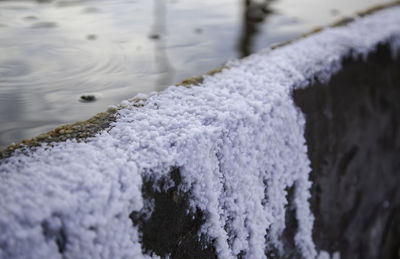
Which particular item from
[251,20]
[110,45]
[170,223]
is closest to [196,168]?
[170,223]

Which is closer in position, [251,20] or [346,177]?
[346,177]

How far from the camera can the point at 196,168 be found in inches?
33.8

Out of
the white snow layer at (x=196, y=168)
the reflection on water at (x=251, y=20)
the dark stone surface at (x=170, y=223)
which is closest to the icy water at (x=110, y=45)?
the reflection on water at (x=251, y=20)

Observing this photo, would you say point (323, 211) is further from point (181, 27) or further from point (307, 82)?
point (181, 27)

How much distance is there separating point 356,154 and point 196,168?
1.04 metres

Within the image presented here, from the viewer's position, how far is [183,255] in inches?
34.2

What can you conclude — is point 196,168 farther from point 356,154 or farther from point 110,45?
point 356,154

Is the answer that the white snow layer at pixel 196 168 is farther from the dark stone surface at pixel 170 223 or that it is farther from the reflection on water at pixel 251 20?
the reflection on water at pixel 251 20

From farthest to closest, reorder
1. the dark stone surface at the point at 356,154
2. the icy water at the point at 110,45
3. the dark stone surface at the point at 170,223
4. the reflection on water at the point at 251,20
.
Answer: the reflection on water at the point at 251,20 < the dark stone surface at the point at 356,154 < the icy water at the point at 110,45 < the dark stone surface at the point at 170,223

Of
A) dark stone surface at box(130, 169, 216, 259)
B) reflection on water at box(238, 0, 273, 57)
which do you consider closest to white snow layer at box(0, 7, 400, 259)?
dark stone surface at box(130, 169, 216, 259)

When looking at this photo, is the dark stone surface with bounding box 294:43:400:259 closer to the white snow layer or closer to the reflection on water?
the white snow layer

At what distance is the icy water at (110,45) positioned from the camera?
108 centimetres

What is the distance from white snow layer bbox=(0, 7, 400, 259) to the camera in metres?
0.64

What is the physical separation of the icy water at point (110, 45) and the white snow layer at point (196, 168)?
19 cm
